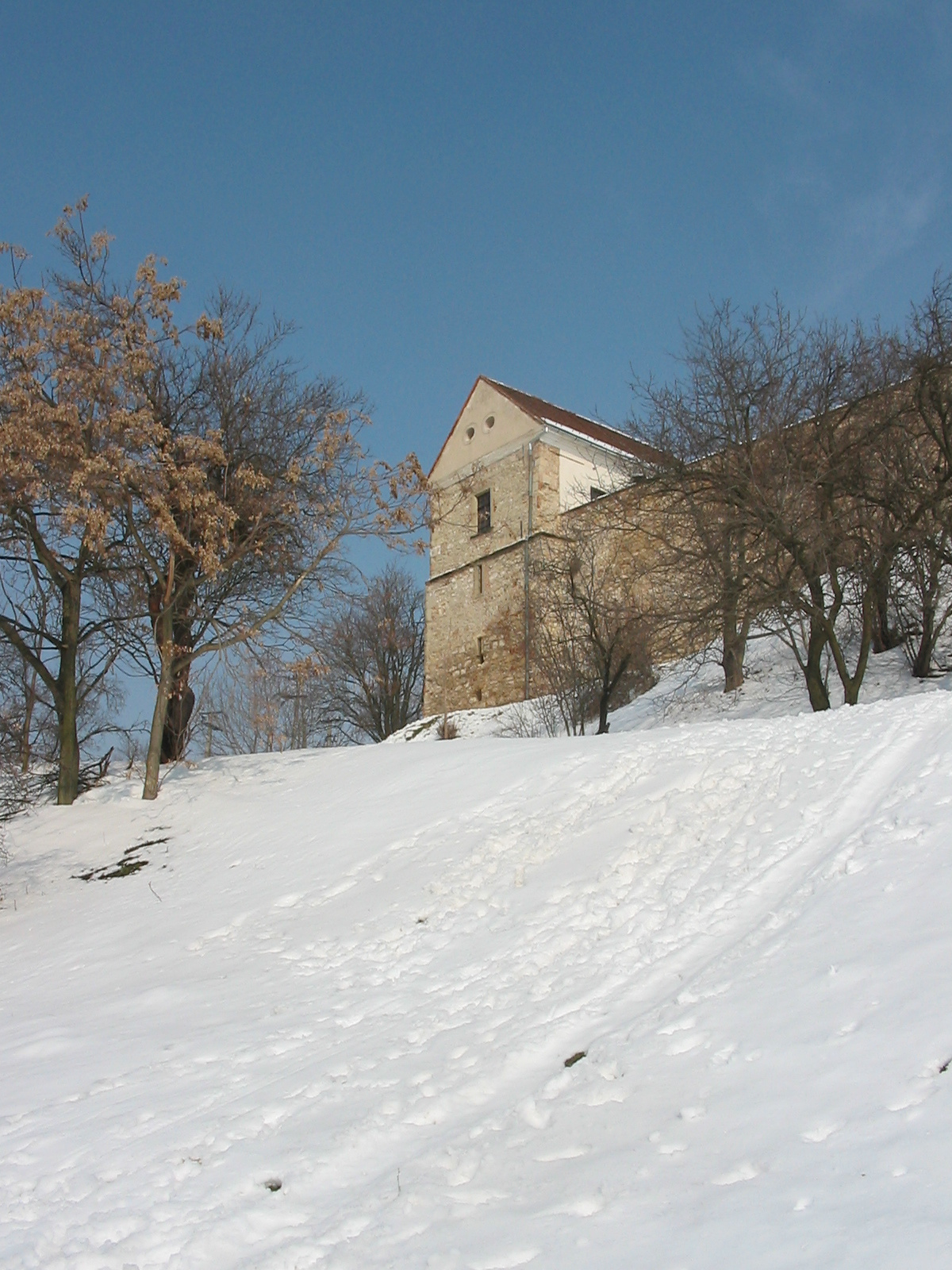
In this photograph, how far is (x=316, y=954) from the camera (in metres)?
7.48

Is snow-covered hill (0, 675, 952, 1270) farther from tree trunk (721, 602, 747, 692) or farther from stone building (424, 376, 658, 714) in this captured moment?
stone building (424, 376, 658, 714)

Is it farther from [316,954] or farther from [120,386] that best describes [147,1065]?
[120,386]

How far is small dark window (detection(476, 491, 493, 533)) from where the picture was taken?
31.4 metres

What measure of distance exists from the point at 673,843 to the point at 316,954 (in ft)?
8.96

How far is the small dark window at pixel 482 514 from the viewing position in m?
31.4

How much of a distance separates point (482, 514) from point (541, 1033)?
89.7 ft

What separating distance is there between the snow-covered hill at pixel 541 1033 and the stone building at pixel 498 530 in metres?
18.9

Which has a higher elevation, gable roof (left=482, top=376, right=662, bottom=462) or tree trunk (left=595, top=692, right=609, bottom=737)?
gable roof (left=482, top=376, right=662, bottom=462)

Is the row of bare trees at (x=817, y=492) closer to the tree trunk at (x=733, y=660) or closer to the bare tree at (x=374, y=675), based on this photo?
the tree trunk at (x=733, y=660)

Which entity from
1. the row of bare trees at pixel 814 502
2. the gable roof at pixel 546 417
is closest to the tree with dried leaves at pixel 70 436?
the row of bare trees at pixel 814 502

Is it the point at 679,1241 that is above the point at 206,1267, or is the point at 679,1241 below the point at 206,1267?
above

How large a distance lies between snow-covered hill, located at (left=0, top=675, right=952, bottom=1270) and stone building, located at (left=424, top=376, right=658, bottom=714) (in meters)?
18.9

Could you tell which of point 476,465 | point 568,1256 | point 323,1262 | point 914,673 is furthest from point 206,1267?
point 476,465

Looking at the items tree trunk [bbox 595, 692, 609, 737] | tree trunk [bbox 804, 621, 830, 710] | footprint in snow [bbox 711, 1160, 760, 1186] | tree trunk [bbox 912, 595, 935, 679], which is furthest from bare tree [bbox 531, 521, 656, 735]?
footprint in snow [bbox 711, 1160, 760, 1186]
